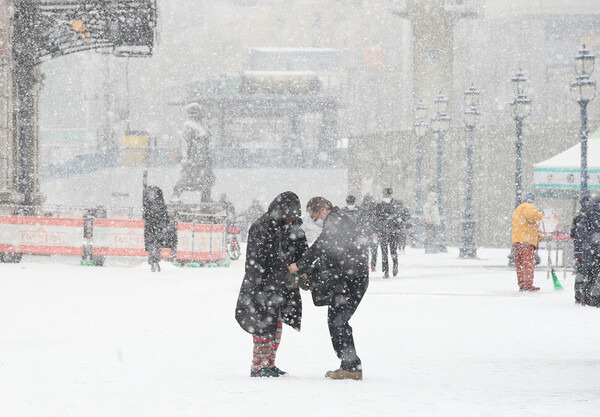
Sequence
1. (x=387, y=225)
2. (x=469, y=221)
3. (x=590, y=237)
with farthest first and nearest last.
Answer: (x=469, y=221) < (x=387, y=225) < (x=590, y=237)

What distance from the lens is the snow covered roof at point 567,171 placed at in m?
21.7

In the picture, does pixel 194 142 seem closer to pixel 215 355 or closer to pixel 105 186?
pixel 215 355

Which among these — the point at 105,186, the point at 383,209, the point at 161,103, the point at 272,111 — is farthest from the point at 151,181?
the point at 383,209

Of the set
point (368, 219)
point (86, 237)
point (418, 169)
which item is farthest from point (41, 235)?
point (418, 169)

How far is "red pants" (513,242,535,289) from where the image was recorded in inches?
685

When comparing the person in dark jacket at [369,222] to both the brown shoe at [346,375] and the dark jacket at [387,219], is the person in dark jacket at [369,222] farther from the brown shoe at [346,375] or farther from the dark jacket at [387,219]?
the brown shoe at [346,375]

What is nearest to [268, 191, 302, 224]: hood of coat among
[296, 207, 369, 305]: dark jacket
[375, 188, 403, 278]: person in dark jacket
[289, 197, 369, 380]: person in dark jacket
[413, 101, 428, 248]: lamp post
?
[289, 197, 369, 380]: person in dark jacket

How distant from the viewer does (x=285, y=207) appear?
8.24 meters

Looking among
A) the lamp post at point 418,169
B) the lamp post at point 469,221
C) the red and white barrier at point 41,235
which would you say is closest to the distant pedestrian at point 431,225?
the lamp post at point 469,221

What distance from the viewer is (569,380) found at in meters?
8.41

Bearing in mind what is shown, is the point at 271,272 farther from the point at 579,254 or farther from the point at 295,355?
the point at 579,254

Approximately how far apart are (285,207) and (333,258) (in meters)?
0.55

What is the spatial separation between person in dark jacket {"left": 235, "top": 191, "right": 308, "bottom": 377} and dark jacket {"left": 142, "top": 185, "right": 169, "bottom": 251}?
45.9 ft

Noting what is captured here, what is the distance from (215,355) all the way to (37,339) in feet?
6.95
